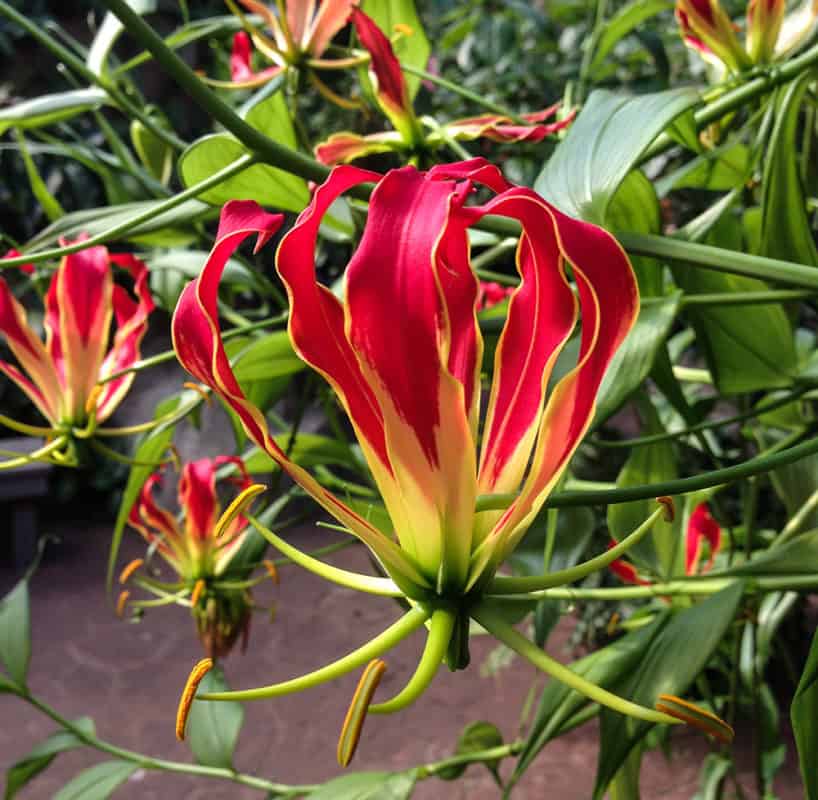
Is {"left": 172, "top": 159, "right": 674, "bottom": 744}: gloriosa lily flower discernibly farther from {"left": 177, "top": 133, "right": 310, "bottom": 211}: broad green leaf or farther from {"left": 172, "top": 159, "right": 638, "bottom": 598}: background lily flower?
{"left": 177, "top": 133, "right": 310, "bottom": 211}: broad green leaf

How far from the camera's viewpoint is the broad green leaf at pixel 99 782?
0.80 m

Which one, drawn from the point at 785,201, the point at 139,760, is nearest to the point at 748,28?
the point at 785,201

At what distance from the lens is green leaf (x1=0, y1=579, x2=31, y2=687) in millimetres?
800

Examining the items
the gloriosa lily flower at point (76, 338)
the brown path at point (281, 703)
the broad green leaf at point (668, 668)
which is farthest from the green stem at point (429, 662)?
the brown path at point (281, 703)

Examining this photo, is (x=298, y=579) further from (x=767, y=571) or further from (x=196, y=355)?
(x=196, y=355)

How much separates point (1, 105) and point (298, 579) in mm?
1907

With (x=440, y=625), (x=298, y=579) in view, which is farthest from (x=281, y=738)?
(x=440, y=625)

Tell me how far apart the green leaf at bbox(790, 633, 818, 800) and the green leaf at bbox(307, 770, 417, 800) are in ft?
1.19

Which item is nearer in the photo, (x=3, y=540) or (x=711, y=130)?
(x=711, y=130)

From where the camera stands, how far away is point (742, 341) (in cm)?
55

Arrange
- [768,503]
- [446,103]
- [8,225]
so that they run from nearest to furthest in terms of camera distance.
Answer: [768,503], [446,103], [8,225]

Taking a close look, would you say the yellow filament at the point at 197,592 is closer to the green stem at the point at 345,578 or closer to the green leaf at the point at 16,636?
the green leaf at the point at 16,636

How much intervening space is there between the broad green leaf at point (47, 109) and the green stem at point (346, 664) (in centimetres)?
42

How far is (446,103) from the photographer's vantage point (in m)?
2.69
